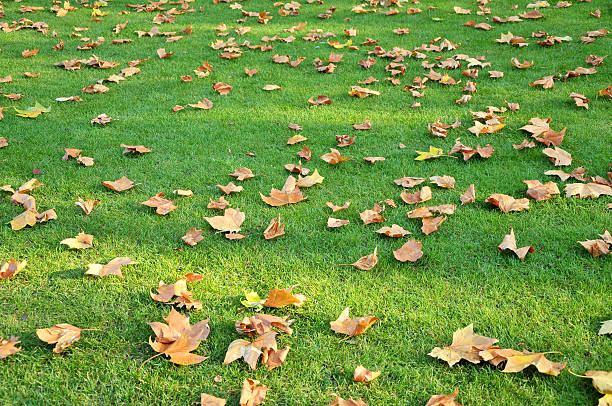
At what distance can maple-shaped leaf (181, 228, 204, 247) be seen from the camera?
9.03ft

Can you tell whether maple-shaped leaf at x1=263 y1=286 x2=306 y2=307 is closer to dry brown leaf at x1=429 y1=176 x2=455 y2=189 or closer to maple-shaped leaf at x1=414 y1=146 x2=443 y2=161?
dry brown leaf at x1=429 y1=176 x2=455 y2=189

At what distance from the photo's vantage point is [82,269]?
2.57 meters

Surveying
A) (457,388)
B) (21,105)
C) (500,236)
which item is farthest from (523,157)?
(21,105)

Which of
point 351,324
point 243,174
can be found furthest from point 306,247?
point 243,174

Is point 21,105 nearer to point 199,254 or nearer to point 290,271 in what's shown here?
point 199,254

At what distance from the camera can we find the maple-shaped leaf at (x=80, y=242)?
2.70 m

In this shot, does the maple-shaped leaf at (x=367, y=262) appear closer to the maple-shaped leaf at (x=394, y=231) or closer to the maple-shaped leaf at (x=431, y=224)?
the maple-shaped leaf at (x=394, y=231)

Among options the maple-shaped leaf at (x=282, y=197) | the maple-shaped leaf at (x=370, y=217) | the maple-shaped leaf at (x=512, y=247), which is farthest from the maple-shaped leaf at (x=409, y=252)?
the maple-shaped leaf at (x=282, y=197)

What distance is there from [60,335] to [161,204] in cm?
111

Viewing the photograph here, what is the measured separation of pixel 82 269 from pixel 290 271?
109 cm

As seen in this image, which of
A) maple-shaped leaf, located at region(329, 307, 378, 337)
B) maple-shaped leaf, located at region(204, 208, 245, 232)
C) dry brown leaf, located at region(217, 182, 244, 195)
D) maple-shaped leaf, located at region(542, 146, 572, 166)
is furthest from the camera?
maple-shaped leaf, located at region(542, 146, 572, 166)

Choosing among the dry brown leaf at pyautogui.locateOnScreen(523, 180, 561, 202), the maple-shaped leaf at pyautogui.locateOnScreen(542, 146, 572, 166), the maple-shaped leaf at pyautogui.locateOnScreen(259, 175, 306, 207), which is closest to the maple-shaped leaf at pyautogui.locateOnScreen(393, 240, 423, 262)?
the maple-shaped leaf at pyautogui.locateOnScreen(259, 175, 306, 207)

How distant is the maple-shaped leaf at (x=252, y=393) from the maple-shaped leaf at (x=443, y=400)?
624mm

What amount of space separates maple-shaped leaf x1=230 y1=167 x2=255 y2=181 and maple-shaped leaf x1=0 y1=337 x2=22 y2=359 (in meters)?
1.69
